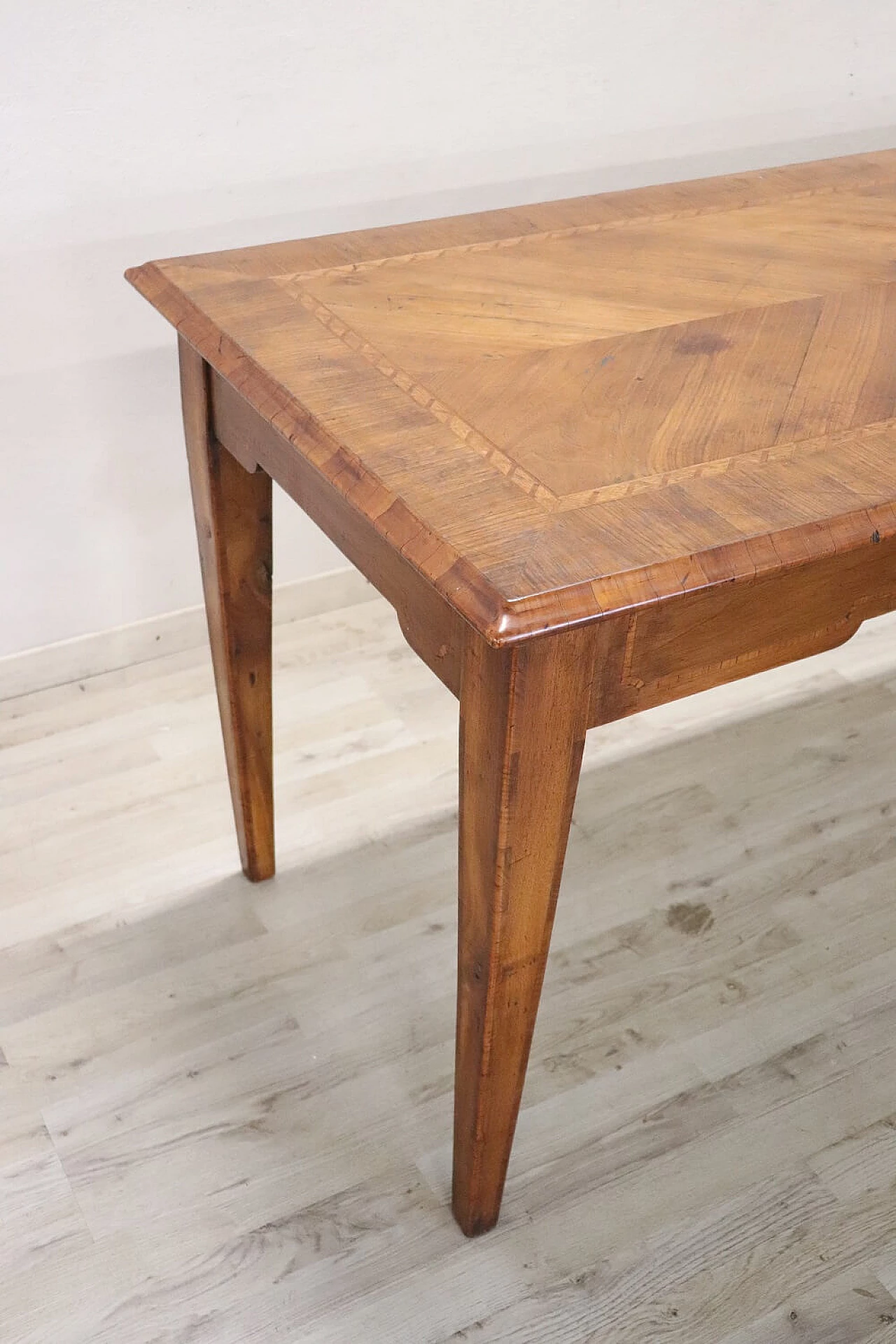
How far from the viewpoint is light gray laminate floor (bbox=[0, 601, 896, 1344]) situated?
3.98ft

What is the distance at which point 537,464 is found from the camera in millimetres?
987

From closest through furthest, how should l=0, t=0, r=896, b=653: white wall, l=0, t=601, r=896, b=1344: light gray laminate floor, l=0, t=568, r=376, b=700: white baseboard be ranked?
l=0, t=601, r=896, b=1344: light gray laminate floor, l=0, t=0, r=896, b=653: white wall, l=0, t=568, r=376, b=700: white baseboard

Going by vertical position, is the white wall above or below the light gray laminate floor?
above

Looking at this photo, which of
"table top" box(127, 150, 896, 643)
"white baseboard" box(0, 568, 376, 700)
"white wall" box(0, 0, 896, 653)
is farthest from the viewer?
"white baseboard" box(0, 568, 376, 700)

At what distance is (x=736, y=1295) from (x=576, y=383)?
2.80ft

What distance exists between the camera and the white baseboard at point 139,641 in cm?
197

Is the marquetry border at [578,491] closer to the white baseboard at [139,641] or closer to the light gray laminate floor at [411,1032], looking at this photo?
the light gray laminate floor at [411,1032]

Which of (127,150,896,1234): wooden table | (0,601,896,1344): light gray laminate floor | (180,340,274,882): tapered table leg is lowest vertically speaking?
(0,601,896,1344): light gray laminate floor

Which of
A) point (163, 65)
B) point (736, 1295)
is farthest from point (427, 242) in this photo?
point (736, 1295)

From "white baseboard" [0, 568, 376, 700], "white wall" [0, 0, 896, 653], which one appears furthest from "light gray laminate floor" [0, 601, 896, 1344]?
"white wall" [0, 0, 896, 653]

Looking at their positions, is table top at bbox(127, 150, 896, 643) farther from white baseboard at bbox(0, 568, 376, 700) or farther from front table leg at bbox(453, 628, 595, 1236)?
white baseboard at bbox(0, 568, 376, 700)

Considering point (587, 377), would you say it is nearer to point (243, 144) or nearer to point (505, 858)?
point (505, 858)

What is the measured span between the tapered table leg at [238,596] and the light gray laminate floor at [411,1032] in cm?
16

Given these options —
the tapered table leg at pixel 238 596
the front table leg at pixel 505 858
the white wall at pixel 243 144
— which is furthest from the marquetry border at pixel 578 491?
the white wall at pixel 243 144
